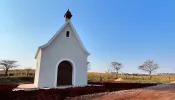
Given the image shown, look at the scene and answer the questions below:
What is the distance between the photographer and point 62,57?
18.3 m

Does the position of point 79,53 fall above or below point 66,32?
below

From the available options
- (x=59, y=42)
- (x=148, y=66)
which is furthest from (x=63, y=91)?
(x=148, y=66)

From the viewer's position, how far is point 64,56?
1845 cm

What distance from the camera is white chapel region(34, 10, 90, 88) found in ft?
57.3

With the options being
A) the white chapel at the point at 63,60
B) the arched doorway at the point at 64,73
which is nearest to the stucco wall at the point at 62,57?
the white chapel at the point at 63,60

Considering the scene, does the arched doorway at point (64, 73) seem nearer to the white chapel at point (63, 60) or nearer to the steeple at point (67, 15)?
the white chapel at point (63, 60)

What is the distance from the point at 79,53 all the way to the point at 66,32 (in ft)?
8.23

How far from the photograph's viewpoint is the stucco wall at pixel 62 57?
17406 mm

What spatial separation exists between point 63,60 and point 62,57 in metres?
0.32

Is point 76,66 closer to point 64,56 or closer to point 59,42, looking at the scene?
point 64,56

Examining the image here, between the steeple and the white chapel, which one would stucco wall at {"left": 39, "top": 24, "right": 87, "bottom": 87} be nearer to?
the white chapel

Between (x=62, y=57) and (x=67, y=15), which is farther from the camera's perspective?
(x=67, y=15)

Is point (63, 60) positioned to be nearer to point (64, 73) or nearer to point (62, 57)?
point (62, 57)

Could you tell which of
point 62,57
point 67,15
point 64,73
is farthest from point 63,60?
point 67,15
